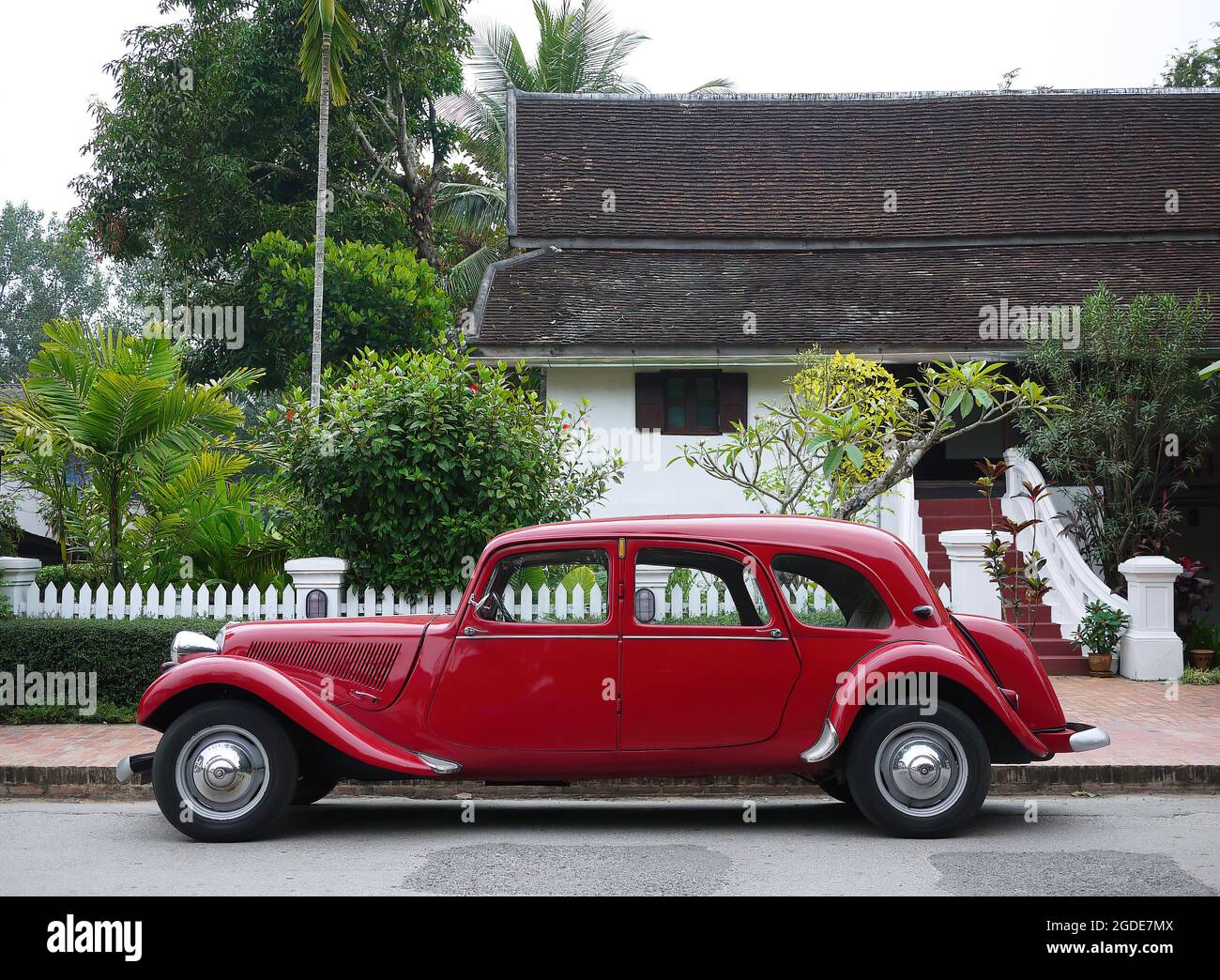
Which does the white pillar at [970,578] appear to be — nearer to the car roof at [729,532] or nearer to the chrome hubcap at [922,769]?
the car roof at [729,532]

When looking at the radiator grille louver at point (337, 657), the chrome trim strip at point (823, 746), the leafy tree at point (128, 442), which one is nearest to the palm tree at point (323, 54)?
the leafy tree at point (128, 442)

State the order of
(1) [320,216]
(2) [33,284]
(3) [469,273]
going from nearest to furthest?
(1) [320,216] < (3) [469,273] < (2) [33,284]

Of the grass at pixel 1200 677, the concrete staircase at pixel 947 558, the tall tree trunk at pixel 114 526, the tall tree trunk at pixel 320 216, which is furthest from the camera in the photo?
the tall tree trunk at pixel 320 216

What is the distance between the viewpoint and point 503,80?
32.9m

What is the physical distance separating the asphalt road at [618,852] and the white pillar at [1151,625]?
5.43m

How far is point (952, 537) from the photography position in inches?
497

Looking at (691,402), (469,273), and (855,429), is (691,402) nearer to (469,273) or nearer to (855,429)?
(855,429)

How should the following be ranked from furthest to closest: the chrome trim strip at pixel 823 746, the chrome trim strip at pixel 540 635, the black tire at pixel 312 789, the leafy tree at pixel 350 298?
the leafy tree at pixel 350 298
the black tire at pixel 312 789
the chrome trim strip at pixel 540 635
the chrome trim strip at pixel 823 746

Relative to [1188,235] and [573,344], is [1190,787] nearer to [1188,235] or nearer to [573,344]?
[573,344]

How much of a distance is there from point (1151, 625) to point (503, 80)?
82.1 ft

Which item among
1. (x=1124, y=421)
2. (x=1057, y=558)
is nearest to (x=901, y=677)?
(x=1057, y=558)

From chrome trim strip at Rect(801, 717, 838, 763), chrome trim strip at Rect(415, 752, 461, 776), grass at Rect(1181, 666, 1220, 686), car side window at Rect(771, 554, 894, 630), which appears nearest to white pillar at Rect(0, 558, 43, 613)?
chrome trim strip at Rect(415, 752, 461, 776)

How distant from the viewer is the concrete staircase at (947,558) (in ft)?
44.1
